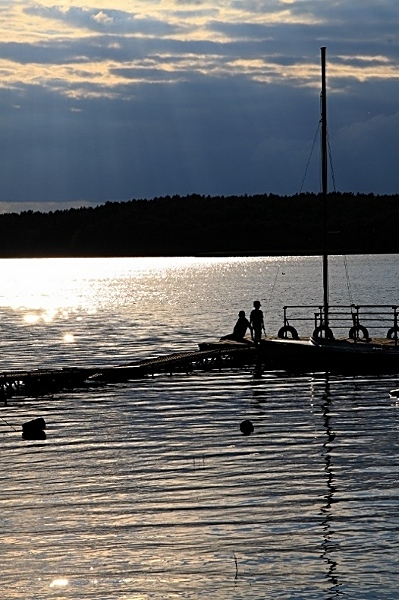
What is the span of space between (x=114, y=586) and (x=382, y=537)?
5632 millimetres

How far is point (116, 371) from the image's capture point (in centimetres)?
4875

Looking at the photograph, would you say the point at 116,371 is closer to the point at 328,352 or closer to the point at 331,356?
the point at 328,352

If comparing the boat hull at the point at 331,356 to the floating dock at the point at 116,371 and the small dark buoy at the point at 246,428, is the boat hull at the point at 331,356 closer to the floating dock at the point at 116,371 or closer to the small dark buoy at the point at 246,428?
the floating dock at the point at 116,371

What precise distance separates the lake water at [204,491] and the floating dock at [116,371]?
99cm

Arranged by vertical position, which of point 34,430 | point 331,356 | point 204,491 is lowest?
point 204,491

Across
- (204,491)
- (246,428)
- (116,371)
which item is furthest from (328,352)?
(204,491)

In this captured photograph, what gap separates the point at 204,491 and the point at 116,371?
2357cm

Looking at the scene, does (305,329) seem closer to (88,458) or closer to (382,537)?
(88,458)

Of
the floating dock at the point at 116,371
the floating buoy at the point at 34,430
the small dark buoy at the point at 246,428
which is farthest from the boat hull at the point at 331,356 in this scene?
the floating buoy at the point at 34,430

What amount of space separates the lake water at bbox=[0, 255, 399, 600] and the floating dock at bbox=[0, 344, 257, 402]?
99cm

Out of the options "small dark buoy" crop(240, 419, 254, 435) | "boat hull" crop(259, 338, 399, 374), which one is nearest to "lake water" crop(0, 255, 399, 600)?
"small dark buoy" crop(240, 419, 254, 435)

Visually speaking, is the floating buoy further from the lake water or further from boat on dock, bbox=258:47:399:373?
boat on dock, bbox=258:47:399:373

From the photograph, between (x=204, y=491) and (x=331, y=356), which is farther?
(x=331, y=356)

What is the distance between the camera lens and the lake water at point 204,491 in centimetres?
1941
